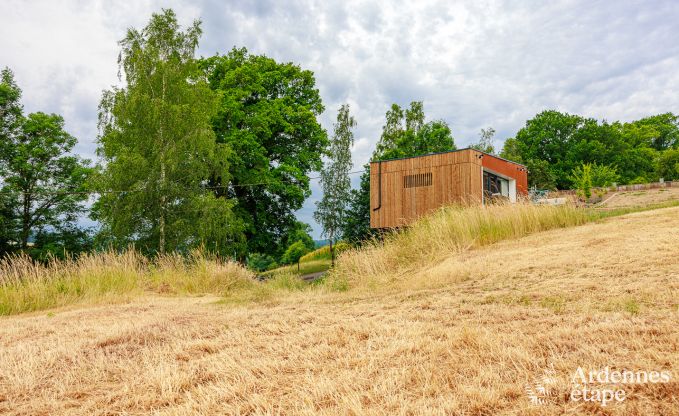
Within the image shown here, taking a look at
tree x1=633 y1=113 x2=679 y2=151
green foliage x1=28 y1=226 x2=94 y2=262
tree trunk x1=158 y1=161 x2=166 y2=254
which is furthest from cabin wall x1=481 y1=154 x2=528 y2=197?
tree x1=633 y1=113 x2=679 y2=151

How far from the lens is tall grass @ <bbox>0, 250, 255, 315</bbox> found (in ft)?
28.4

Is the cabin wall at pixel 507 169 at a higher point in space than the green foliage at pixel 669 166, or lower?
lower

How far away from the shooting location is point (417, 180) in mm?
19922

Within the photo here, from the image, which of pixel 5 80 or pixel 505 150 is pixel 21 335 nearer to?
pixel 5 80

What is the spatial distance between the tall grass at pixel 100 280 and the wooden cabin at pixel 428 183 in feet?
31.5

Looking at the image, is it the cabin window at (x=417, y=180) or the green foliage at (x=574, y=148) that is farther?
the green foliage at (x=574, y=148)

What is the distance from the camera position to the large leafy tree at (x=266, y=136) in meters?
22.5

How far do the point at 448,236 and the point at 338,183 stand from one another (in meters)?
21.3

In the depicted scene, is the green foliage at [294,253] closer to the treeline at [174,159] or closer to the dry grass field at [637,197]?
the treeline at [174,159]

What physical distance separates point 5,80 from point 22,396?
26.0 metres

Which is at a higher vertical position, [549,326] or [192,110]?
[192,110]

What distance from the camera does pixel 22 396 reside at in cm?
316

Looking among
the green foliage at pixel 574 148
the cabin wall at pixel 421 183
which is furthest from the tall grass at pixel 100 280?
the green foliage at pixel 574 148

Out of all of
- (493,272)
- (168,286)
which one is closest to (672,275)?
(493,272)
